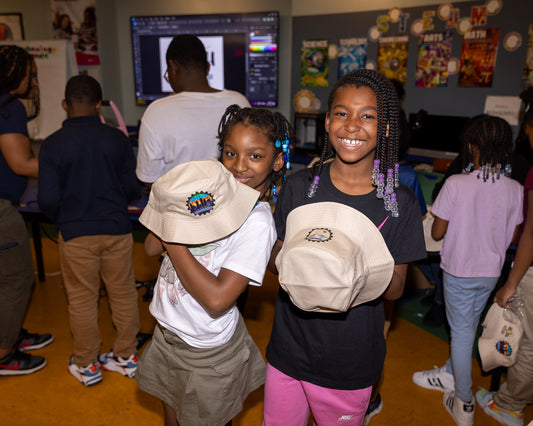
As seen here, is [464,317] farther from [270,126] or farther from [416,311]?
[270,126]

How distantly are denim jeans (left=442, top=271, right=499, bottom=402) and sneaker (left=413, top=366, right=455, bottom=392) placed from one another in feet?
0.82

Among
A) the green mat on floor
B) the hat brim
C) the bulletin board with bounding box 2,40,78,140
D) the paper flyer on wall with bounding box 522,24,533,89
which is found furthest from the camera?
the bulletin board with bounding box 2,40,78,140

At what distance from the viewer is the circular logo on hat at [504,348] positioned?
1941mm

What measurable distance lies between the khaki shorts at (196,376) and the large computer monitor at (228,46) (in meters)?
Answer: 4.69

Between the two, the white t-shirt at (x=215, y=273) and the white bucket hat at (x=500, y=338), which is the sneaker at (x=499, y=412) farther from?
the white t-shirt at (x=215, y=273)

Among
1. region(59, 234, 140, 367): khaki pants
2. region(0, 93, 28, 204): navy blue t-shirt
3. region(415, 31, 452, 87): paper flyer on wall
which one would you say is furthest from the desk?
region(415, 31, 452, 87): paper flyer on wall

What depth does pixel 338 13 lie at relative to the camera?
4.76 meters

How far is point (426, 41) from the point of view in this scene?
Result: 14.2 ft

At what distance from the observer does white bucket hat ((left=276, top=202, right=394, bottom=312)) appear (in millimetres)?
953

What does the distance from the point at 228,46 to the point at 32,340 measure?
4.30m

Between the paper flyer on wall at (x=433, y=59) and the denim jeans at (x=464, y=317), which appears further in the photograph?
the paper flyer on wall at (x=433, y=59)

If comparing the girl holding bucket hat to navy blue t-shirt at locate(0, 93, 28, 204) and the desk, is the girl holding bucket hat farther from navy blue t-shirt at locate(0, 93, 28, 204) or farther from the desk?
the desk

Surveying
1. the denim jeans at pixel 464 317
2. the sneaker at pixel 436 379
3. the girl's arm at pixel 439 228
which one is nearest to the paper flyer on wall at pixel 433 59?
the girl's arm at pixel 439 228

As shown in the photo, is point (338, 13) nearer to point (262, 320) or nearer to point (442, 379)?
point (262, 320)
